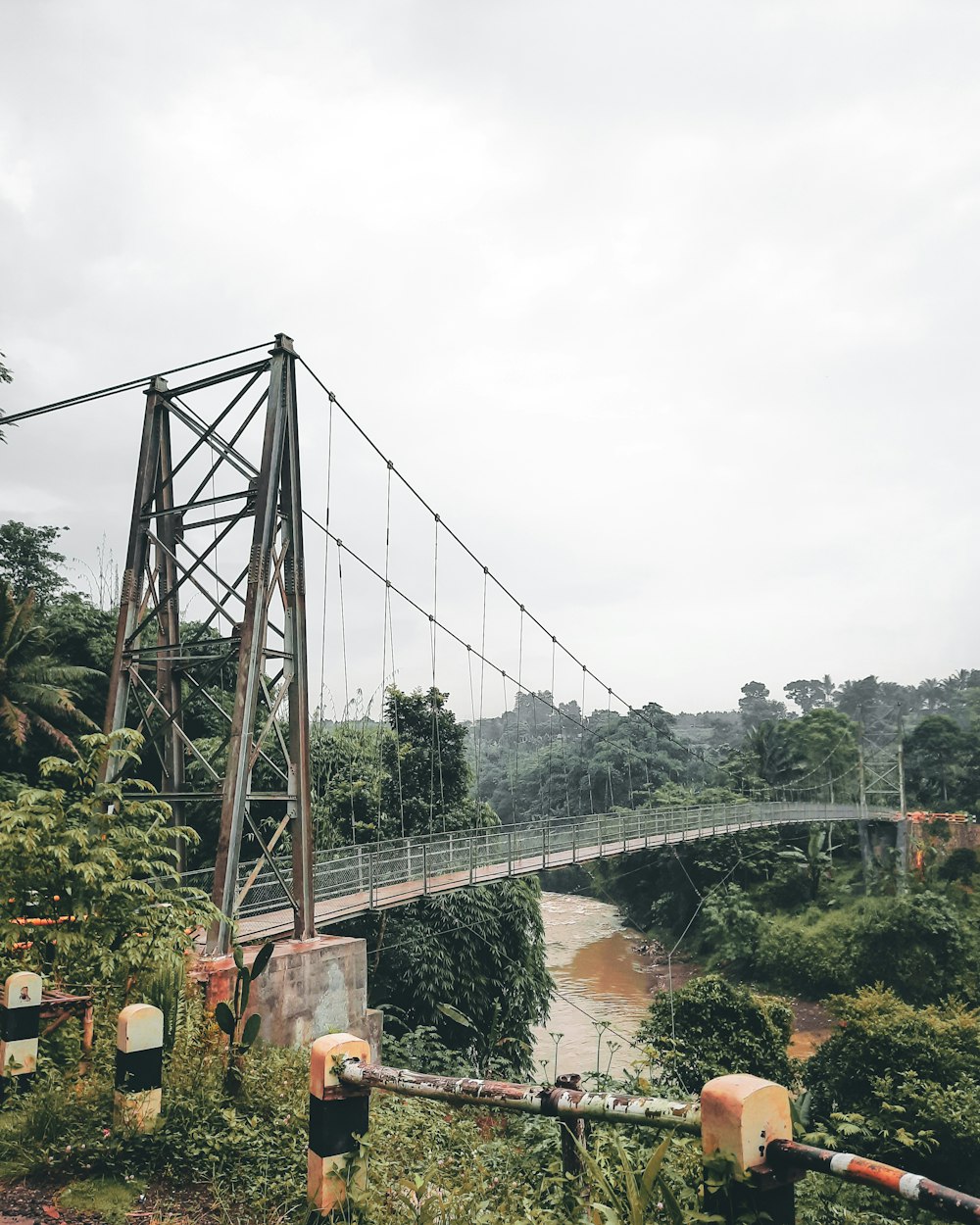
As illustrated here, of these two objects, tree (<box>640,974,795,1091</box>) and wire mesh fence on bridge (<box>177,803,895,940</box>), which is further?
tree (<box>640,974,795,1091</box>)

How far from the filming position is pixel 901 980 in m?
22.6

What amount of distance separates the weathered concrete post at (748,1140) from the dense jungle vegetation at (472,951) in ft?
0.92

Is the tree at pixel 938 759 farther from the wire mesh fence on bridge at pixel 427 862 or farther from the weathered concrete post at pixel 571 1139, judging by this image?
the weathered concrete post at pixel 571 1139

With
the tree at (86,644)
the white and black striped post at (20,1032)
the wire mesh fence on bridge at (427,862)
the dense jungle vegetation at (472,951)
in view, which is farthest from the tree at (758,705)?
the white and black striped post at (20,1032)

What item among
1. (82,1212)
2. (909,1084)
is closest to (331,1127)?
(82,1212)

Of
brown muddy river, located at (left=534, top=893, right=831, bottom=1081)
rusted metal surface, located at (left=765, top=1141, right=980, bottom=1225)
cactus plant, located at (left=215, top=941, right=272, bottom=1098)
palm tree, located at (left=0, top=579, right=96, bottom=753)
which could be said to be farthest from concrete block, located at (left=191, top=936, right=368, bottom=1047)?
brown muddy river, located at (left=534, top=893, right=831, bottom=1081)

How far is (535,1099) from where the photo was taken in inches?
92.8

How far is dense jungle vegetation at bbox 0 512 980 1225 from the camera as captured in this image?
3.17 metres

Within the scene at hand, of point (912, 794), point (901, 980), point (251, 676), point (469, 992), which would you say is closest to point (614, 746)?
point (912, 794)

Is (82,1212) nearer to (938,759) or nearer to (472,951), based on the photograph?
(472,951)

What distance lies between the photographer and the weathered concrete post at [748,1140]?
5.89 feet

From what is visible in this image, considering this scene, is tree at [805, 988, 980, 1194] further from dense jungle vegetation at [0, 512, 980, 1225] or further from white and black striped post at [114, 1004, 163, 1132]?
white and black striped post at [114, 1004, 163, 1132]

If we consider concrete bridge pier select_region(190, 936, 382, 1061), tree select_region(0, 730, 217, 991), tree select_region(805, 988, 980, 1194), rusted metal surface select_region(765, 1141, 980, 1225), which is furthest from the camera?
tree select_region(805, 988, 980, 1194)

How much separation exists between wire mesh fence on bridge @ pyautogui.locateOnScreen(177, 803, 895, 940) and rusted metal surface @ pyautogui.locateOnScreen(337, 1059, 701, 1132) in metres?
5.72
